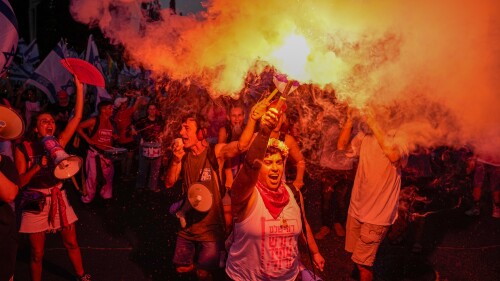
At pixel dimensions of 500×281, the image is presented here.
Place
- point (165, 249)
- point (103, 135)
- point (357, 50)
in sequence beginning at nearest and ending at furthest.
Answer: point (357, 50) → point (165, 249) → point (103, 135)

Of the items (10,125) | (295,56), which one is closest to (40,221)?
(10,125)

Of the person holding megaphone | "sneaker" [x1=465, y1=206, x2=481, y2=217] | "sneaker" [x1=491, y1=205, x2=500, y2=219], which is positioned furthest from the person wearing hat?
"sneaker" [x1=491, y1=205, x2=500, y2=219]

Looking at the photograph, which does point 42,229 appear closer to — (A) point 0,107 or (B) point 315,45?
(A) point 0,107

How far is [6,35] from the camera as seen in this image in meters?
4.43

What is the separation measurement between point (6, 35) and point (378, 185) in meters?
4.73

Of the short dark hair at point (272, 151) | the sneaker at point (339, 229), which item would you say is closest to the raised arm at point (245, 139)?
the short dark hair at point (272, 151)

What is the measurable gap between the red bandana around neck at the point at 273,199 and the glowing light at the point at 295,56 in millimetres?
1009

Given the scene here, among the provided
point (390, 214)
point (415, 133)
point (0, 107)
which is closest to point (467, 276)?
point (390, 214)

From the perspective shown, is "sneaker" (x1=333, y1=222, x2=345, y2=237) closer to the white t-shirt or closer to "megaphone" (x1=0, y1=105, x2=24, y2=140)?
the white t-shirt

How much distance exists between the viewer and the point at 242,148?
4.23 metres

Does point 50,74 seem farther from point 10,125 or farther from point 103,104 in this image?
point 10,125

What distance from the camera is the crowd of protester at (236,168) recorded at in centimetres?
323

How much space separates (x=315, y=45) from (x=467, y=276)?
14.3ft

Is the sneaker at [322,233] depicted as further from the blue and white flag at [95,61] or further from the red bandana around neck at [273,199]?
the blue and white flag at [95,61]
